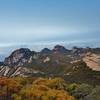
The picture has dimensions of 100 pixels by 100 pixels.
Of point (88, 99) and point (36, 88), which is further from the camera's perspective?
point (36, 88)

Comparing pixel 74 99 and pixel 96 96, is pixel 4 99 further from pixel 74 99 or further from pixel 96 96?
pixel 96 96

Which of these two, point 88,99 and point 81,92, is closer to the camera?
point 88,99

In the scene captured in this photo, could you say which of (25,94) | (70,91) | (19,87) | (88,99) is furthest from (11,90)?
(88,99)

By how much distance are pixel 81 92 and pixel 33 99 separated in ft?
86.2

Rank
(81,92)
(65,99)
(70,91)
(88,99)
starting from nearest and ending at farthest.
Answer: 1. (88,99)
2. (65,99)
3. (81,92)
4. (70,91)

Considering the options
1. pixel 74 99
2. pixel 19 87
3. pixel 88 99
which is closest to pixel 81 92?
pixel 74 99

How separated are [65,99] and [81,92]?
15371 mm

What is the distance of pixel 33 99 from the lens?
563 feet

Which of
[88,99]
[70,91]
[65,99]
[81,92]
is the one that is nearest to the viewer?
[88,99]

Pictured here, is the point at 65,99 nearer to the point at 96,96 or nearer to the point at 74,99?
the point at 74,99

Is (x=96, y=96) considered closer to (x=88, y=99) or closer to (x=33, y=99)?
(x=88, y=99)

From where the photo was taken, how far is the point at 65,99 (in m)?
169

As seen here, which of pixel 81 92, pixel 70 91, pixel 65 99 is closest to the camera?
pixel 65 99

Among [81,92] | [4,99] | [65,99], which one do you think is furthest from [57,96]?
[4,99]
